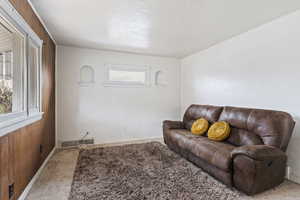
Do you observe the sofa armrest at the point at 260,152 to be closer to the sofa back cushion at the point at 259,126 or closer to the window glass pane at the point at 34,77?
the sofa back cushion at the point at 259,126

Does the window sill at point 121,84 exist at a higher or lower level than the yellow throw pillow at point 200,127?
higher

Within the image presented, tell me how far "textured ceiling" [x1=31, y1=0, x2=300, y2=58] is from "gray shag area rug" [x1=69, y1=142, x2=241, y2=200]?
231 centimetres

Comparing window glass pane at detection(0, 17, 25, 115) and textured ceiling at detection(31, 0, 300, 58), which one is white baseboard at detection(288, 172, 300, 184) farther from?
window glass pane at detection(0, 17, 25, 115)

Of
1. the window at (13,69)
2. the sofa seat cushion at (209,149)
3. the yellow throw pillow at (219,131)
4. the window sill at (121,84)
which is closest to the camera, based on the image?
the window at (13,69)

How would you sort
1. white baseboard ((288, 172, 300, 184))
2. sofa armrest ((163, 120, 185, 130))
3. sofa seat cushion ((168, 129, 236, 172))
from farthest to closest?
1. sofa armrest ((163, 120, 185, 130))
2. white baseboard ((288, 172, 300, 184))
3. sofa seat cushion ((168, 129, 236, 172))

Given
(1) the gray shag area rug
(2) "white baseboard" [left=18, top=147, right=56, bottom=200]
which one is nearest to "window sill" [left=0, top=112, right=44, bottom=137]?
(2) "white baseboard" [left=18, top=147, right=56, bottom=200]

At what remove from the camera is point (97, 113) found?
393 centimetres

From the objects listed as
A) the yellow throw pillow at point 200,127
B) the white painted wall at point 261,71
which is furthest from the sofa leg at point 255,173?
the yellow throw pillow at point 200,127

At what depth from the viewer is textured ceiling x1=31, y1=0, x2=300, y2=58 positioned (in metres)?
2.01

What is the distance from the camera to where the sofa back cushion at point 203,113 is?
10.0ft

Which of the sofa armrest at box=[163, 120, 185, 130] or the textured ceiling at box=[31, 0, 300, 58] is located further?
the sofa armrest at box=[163, 120, 185, 130]

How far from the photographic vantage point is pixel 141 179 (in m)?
2.20

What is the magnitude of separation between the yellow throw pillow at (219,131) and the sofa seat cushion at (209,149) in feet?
0.51

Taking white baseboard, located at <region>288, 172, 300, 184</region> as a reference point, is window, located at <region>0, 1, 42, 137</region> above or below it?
above
